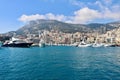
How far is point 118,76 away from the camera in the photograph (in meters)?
33.0

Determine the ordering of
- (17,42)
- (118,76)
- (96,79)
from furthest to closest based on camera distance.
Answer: (17,42) → (118,76) → (96,79)

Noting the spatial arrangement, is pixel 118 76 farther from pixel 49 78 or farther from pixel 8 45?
pixel 8 45

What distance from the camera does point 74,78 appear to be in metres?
31.8

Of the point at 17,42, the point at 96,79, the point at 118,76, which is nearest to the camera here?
the point at 96,79

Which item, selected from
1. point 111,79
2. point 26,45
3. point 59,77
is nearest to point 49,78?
point 59,77

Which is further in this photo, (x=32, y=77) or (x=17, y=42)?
(x=17, y=42)

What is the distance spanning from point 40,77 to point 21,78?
2.69 meters

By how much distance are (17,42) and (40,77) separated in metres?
139

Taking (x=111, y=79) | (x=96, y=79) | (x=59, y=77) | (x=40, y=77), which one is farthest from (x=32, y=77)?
(x=111, y=79)

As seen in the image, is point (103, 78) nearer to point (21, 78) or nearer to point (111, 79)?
point (111, 79)

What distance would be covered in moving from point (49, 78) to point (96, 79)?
21.2 ft

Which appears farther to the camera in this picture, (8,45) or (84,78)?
→ (8,45)

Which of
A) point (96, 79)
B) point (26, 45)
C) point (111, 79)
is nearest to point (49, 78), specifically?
point (96, 79)

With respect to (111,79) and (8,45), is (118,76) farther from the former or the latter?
(8,45)
